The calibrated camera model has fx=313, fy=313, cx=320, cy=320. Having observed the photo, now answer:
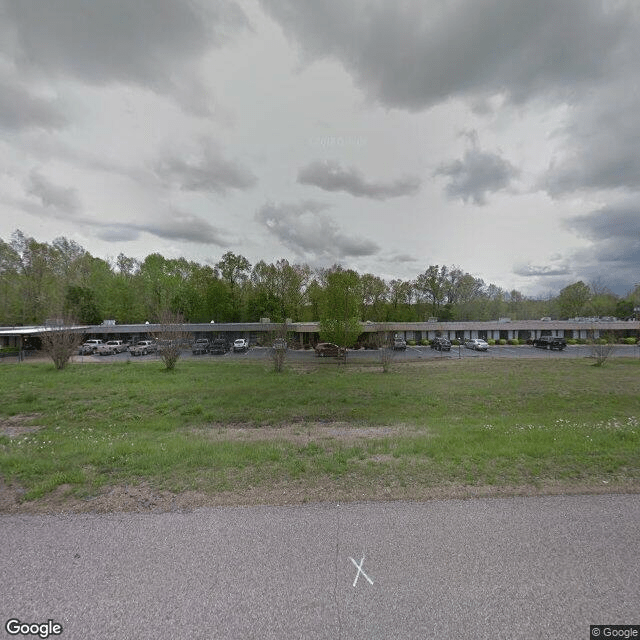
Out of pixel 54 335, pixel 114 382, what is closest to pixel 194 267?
pixel 54 335

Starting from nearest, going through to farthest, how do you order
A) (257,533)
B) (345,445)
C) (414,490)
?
1. (257,533)
2. (414,490)
3. (345,445)

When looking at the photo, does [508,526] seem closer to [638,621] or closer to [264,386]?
[638,621]

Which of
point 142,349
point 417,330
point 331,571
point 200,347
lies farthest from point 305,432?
point 417,330

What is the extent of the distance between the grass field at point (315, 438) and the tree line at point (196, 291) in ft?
90.5

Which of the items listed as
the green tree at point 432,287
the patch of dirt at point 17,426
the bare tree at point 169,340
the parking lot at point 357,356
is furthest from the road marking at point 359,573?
the green tree at point 432,287

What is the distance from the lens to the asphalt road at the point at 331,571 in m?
2.34

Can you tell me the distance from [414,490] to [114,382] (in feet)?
55.5

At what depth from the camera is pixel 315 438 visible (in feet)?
23.4

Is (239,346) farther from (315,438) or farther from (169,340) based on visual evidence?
(315,438)

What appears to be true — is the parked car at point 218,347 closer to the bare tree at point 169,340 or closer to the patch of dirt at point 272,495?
the bare tree at point 169,340

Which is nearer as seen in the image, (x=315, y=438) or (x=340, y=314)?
(x=315, y=438)

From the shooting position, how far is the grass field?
4.63 m

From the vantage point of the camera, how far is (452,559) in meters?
2.94

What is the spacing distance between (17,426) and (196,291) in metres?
46.2
